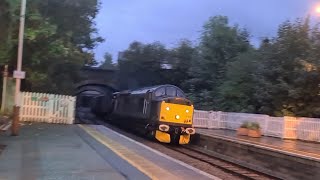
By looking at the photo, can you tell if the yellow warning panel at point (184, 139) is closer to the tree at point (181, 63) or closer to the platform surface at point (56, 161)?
the platform surface at point (56, 161)

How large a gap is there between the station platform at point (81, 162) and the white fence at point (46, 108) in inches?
451

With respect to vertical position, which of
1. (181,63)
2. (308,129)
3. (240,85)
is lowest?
(308,129)

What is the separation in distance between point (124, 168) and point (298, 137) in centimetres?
1713

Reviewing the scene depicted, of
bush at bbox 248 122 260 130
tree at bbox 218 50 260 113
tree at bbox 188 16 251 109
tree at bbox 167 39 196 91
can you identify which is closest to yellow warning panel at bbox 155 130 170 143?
bush at bbox 248 122 260 130

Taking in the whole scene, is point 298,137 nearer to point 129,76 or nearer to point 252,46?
point 252,46

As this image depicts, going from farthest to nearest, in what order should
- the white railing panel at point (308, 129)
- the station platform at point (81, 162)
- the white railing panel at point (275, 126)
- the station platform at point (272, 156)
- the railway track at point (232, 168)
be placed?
the white railing panel at point (275, 126), the white railing panel at point (308, 129), the station platform at point (272, 156), the railway track at point (232, 168), the station platform at point (81, 162)

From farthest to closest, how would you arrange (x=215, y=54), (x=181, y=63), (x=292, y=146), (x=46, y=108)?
1. (x=181, y=63)
2. (x=215, y=54)
3. (x=46, y=108)
4. (x=292, y=146)

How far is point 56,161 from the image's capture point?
12.3m

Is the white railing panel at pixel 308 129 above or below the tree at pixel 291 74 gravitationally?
below

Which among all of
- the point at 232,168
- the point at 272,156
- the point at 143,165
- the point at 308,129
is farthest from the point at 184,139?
the point at 143,165

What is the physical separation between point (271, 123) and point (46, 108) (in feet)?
44.0

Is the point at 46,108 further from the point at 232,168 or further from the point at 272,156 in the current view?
the point at 272,156

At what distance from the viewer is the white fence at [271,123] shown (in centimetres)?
2547

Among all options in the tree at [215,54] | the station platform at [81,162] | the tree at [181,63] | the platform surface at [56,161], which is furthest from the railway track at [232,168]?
the tree at [181,63]
